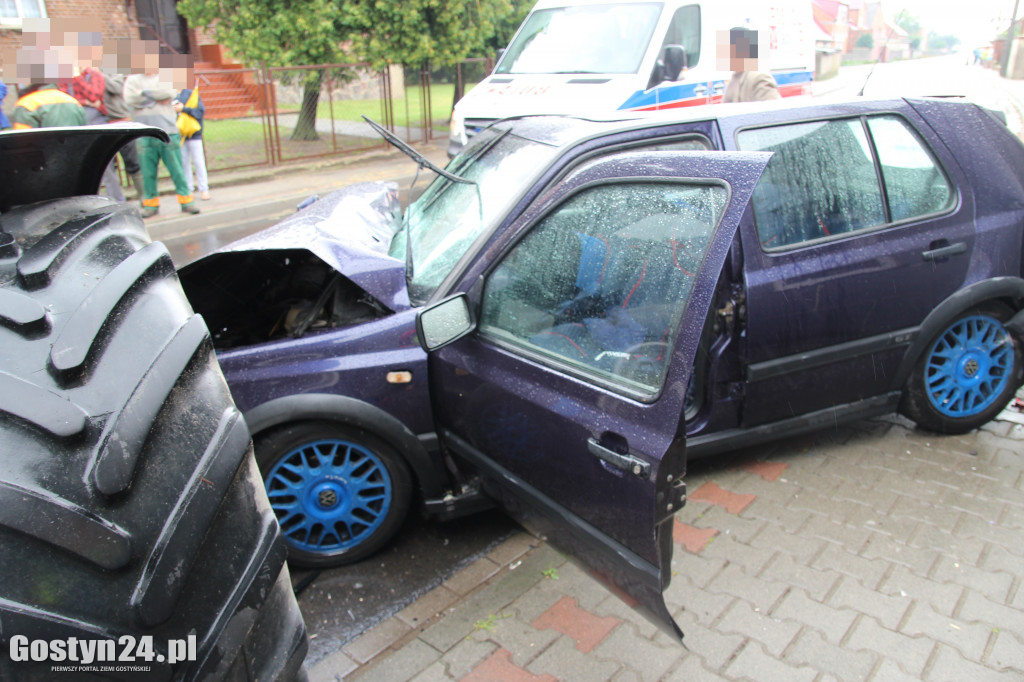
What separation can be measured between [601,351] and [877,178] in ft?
6.48

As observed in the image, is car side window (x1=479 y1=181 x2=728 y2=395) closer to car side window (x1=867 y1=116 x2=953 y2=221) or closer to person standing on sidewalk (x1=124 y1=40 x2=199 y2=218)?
car side window (x1=867 y1=116 x2=953 y2=221)

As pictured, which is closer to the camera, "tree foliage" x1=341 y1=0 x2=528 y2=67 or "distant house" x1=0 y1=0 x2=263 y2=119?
"distant house" x1=0 y1=0 x2=263 y2=119

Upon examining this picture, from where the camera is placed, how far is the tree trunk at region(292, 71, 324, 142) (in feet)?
46.9

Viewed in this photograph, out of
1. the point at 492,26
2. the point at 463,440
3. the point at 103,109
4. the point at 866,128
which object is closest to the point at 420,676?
the point at 463,440

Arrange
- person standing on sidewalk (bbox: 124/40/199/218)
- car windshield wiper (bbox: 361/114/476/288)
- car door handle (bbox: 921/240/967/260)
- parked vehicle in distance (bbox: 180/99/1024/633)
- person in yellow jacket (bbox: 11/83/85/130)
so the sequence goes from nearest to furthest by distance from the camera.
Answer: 1. parked vehicle in distance (bbox: 180/99/1024/633)
2. car windshield wiper (bbox: 361/114/476/288)
3. car door handle (bbox: 921/240/967/260)
4. person in yellow jacket (bbox: 11/83/85/130)
5. person standing on sidewalk (bbox: 124/40/199/218)

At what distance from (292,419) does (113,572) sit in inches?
67.5

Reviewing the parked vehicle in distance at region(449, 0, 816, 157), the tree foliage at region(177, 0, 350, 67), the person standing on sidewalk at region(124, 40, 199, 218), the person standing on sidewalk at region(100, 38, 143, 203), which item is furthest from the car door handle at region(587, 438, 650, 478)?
the tree foliage at region(177, 0, 350, 67)

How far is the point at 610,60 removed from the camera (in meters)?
8.25

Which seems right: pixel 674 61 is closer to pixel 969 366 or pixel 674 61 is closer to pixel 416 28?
pixel 969 366

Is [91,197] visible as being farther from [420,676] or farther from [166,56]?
[166,56]

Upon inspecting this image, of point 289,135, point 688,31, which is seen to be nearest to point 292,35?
point 289,135

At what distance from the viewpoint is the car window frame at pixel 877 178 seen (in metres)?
3.18

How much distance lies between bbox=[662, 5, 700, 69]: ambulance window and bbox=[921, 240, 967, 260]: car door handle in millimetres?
5642

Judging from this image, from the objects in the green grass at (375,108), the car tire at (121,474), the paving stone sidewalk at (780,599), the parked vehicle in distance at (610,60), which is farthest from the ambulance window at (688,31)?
the car tire at (121,474)
